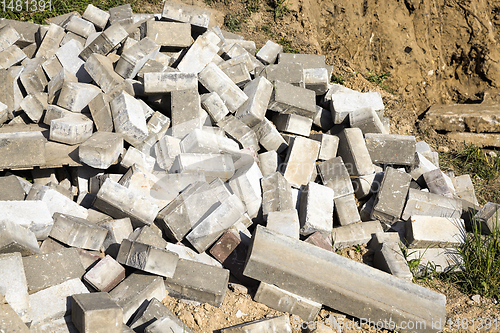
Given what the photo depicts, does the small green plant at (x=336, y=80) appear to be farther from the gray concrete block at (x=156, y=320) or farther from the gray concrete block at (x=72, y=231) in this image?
the gray concrete block at (x=156, y=320)

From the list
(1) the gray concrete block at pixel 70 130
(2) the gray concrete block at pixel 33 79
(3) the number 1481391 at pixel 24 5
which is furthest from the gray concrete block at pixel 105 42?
(3) the number 1481391 at pixel 24 5

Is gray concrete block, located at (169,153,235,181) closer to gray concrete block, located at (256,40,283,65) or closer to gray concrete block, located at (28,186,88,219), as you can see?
gray concrete block, located at (28,186,88,219)

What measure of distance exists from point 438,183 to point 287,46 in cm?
346

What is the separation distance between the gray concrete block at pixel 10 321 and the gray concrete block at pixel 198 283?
107 cm

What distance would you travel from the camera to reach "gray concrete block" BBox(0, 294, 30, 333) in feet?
8.12

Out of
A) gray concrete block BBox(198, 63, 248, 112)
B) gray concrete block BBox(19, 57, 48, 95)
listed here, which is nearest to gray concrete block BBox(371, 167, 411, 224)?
gray concrete block BBox(198, 63, 248, 112)

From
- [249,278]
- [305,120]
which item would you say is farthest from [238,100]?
[249,278]

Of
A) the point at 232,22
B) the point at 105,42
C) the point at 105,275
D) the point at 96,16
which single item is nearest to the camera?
the point at 105,275

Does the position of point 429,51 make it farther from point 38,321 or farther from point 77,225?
point 38,321

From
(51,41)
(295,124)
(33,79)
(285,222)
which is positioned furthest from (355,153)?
(51,41)

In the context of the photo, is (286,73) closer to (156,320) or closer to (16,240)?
(156,320)

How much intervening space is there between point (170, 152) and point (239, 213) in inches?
40.2

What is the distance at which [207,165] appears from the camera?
4.00m

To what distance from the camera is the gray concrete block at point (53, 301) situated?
9.31 feet
